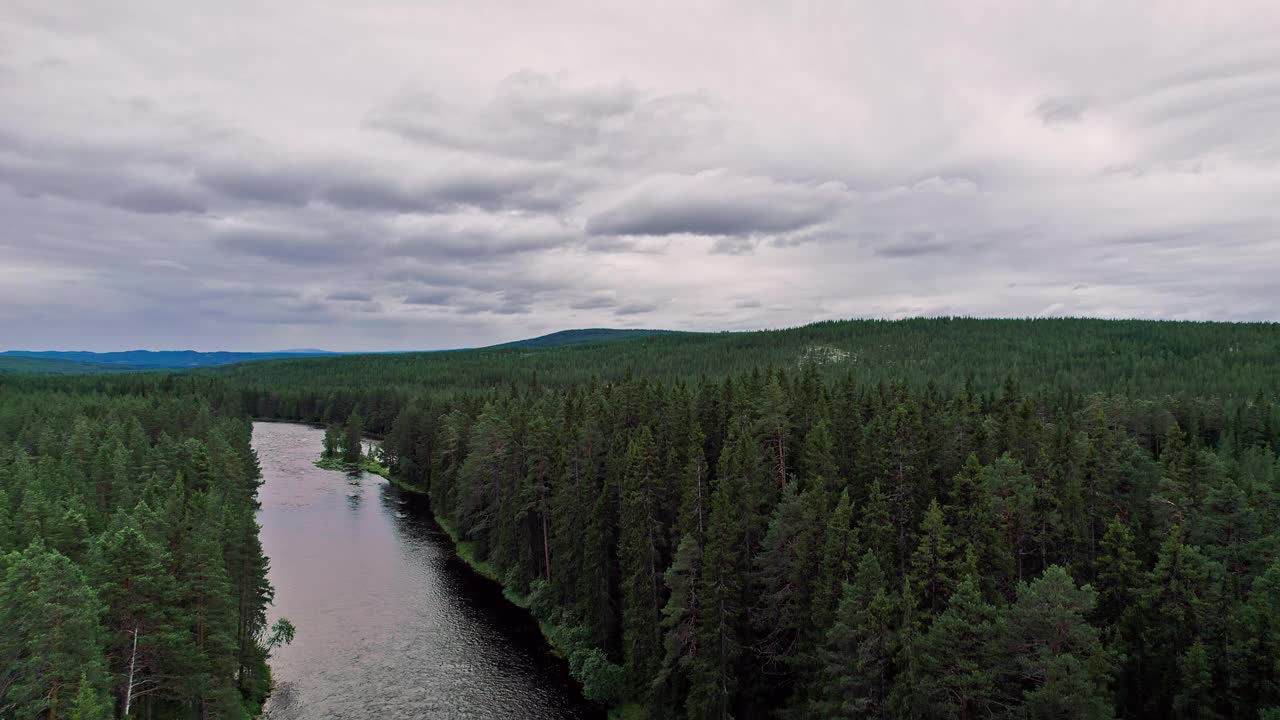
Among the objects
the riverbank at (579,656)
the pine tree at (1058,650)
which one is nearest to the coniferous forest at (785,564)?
the pine tree at (1058,650)

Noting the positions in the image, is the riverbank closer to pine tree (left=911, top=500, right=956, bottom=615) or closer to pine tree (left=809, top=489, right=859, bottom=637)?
pine tree (left=809, top=489, right=859, bottom=637)

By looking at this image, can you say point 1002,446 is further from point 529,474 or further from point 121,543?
point 121,543

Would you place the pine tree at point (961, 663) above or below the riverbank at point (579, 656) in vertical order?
above

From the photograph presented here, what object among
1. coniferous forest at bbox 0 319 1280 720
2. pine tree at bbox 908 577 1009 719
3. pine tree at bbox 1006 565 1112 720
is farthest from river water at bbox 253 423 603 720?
pine tree at bbox 1006 565 1112 720

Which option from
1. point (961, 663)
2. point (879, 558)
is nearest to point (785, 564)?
point (879, 558)

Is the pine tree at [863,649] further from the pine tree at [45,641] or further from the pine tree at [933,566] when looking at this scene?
the pine tree at [45,641]
